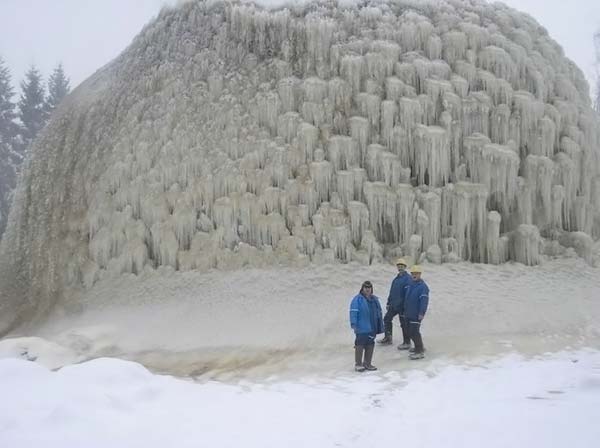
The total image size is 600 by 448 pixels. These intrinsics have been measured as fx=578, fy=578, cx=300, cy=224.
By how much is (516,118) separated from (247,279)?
6111mm

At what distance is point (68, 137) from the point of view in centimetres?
1471

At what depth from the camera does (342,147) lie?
11039 mm

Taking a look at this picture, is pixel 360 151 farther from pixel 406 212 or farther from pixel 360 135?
pixel 406 212

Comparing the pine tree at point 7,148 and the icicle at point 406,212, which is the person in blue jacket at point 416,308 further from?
the pine tree at point 7,148

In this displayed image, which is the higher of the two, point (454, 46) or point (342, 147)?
point (454, 46)

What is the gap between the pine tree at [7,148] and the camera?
32.9m

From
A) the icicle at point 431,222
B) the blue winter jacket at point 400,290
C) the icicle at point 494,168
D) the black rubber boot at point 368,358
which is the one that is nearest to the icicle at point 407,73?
the icicle at point 494,168

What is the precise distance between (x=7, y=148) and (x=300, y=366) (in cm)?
3193

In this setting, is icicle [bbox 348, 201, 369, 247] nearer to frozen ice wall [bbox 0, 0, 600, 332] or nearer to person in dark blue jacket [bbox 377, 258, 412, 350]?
frozen ice wall [bbox 0, 0, 600, 332]

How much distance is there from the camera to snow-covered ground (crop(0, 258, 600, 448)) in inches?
186

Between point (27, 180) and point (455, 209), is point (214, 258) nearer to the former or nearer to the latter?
point (455, 209)

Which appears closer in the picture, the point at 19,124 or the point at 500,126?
the point at 500,126

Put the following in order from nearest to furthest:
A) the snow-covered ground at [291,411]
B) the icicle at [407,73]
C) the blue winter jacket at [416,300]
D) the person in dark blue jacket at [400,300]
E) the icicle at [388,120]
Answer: the snow-covered ground at [291,411] < the blue winter jacket at [416,300] < the person in dark blue jacket at [400,300] < the icicle at [388,120] < the icicle at [407,73]

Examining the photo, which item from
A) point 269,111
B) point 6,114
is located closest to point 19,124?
point 6,114
